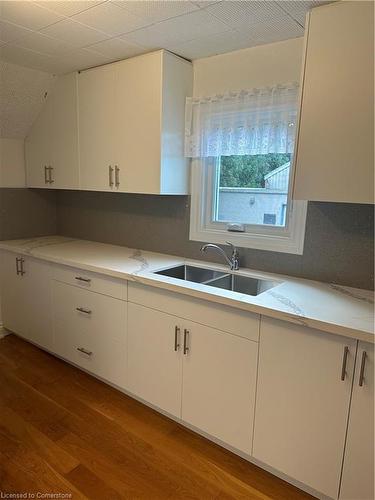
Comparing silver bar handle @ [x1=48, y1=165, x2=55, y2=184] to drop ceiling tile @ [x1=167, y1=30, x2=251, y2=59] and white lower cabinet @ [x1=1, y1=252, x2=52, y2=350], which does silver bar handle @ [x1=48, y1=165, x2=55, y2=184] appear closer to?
white lower cabinet @ [x1=1, y1=252, x2=52, y2=350]

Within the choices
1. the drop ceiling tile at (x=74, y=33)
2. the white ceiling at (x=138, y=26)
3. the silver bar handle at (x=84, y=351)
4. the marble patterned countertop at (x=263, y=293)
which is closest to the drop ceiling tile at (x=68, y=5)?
the white ceiling at (x=138, y=26)

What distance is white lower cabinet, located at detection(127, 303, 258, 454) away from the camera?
1687mm

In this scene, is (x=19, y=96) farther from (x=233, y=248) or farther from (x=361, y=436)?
(x=361, y=436)

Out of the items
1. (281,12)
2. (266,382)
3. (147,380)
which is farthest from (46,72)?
(266,382)

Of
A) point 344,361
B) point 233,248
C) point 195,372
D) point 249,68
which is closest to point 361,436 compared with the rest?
point 344,361

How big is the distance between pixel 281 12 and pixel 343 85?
46 cm

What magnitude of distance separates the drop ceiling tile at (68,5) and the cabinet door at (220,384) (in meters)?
1.59

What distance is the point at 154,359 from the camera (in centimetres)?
201

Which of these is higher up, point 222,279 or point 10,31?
point 10,31

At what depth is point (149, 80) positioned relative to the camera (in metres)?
2.10

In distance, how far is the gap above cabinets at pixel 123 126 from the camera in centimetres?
212

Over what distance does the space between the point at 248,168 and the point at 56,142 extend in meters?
1.56

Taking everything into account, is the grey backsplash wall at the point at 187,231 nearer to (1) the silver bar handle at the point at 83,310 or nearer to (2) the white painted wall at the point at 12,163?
(2) the white painted wall at the point at 12,163

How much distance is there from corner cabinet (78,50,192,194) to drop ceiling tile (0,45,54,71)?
258mm
